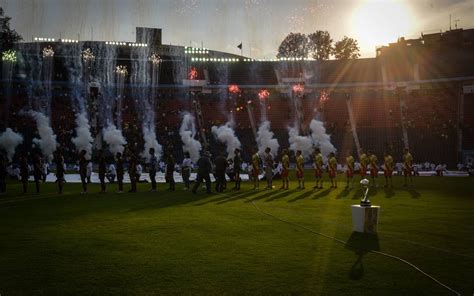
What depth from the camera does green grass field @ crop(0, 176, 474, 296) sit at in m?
6.68

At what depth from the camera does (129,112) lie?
53219 millimetres

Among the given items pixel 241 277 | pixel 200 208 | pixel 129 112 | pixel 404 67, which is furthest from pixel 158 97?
pixel 241 277

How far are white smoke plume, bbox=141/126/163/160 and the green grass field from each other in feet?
86.6

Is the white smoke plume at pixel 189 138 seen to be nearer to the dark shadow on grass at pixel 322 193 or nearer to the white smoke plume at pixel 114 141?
the white smoke plume at pixel 114 141

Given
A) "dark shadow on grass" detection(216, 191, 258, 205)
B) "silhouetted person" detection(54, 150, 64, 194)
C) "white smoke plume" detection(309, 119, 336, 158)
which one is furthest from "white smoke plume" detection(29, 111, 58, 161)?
"dark shadow on grass" detection(216, 191, 258, 205)

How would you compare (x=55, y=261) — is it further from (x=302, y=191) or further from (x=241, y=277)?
(x=302, y=191)

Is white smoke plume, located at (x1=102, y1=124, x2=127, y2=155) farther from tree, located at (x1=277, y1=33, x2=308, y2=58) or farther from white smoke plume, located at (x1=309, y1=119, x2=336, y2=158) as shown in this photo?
tree, located at (x1=277, y1=33, x2=308, y2=58)

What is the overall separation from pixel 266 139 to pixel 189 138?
7.62 m

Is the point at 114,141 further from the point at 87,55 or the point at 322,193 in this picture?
the point at 322,193

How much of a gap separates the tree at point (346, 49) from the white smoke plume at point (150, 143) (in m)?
40.4

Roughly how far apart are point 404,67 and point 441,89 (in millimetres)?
5867

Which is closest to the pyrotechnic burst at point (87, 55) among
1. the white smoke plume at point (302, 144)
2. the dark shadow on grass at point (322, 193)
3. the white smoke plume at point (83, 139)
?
the white smoke plume at point (83, 139)

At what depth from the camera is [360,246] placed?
9.12 m

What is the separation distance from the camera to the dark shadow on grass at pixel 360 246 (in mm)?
7330
